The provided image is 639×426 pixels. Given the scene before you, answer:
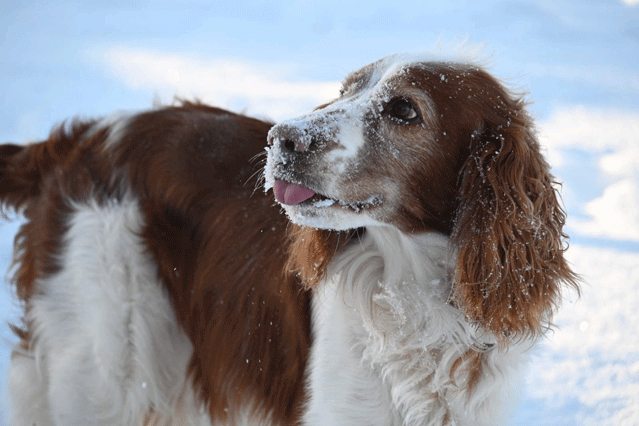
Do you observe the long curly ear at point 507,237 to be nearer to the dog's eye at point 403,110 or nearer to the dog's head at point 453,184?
the dog's head at point 453,184

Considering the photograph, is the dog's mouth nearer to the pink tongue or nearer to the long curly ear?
the pink tongue

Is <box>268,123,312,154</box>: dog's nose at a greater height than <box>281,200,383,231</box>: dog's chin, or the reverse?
<box>268,123,312,154</box>: dog's nose

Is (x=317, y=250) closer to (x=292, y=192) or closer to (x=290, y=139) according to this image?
(x=292, y=192)

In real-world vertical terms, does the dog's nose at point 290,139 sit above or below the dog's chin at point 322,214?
above

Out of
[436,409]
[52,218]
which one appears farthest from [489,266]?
[52,218]

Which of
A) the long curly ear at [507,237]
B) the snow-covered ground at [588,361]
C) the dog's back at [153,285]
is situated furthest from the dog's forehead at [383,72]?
the snow-covered ground at [588,361]

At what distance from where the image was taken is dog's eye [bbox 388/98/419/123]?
2809 mm

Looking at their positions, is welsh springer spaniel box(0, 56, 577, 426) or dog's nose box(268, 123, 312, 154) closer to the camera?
dog's nose box(268, 123, 312, 154)

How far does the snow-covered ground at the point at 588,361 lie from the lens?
15.5ft

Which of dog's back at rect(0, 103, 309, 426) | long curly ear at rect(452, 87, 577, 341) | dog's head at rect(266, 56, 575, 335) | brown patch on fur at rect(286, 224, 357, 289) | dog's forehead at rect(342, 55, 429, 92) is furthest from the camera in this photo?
dog's back at rect(0, 103, 309, 426)

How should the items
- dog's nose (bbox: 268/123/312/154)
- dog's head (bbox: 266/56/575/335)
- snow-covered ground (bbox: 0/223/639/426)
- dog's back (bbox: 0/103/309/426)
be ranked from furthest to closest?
1. snow-covered ground (bbox: 0/223/639/426)
2. dog's back (bbox: 0/103/309/426)
3. dog's head (bbox: 266/56/575/335)
4. dog's nose (bbox: 268/123/312/154)

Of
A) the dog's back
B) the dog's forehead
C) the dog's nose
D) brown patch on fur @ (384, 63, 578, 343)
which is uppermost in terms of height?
the dog's forehead

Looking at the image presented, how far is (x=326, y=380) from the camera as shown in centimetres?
303

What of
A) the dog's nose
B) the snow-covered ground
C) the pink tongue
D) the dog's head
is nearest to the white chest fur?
the dog's head
